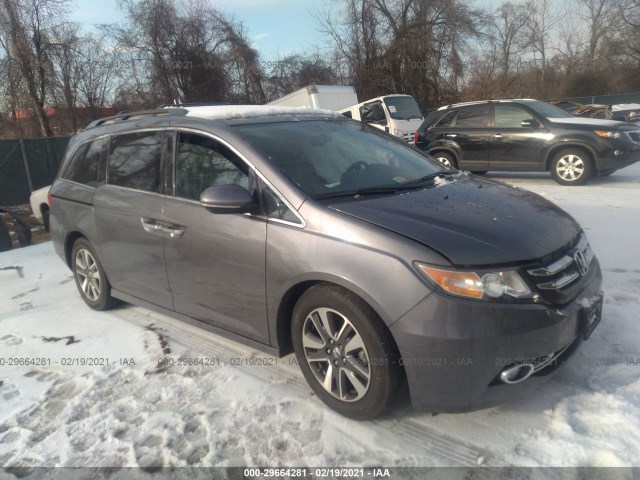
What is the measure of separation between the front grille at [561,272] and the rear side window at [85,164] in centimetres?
362

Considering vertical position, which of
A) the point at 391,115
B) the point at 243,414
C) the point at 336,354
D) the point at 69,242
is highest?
the point at 391,115

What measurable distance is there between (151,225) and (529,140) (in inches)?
315

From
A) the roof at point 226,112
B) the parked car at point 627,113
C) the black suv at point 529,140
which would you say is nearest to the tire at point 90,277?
the roof at point 226,112

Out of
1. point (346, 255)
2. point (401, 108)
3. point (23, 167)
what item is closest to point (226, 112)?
point (346, 255)

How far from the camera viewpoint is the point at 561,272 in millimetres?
2463

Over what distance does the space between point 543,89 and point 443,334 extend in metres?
47.1

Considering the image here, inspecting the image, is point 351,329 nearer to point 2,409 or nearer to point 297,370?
point 297,370

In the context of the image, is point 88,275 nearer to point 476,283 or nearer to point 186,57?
point 476,283

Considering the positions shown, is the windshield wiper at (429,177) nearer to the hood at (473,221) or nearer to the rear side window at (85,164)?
the hood at (473,221)

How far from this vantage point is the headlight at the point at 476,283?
2.23 meters

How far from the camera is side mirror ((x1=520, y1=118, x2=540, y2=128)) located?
30.3 ft

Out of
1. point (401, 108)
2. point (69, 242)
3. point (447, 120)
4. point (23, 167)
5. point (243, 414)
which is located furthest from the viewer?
point (401, 108)

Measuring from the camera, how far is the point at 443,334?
2.21 meters

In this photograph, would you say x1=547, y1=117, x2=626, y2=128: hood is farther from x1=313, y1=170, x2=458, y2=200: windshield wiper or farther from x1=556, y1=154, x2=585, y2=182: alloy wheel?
x1=313, y1=170, x2=458, y2=200: windshield wiper
